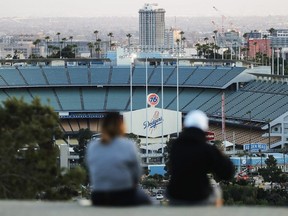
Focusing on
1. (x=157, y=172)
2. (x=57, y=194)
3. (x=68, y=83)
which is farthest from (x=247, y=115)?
(x=57, y=194)

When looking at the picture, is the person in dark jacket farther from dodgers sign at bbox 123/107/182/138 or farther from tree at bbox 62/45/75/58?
tree at bbox 62/45/75/58

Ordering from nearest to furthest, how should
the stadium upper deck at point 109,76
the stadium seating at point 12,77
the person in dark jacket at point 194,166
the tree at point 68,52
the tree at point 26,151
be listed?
the person in dark jacket at point 194,166 < the tree at point 26,151 < the stadium seating at point 12,77 < the stadium upper deck at point 109,76 < the tree at point 68,52

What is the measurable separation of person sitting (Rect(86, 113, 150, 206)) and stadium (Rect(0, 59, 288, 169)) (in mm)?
61462

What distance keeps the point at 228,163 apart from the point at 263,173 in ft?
129

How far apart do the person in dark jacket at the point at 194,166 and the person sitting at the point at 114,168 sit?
0.36 meters

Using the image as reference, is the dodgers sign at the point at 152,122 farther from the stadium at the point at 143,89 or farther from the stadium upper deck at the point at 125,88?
the stadium upper deck at the point at 125,88

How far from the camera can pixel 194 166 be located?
10703 mm

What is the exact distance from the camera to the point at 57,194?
18.5m

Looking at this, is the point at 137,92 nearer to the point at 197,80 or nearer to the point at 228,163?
the point at 197,80

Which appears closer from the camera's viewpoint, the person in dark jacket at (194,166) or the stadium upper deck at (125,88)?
the person in dark jacket at (194,166)

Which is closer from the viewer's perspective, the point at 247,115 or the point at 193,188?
the point at 193,188

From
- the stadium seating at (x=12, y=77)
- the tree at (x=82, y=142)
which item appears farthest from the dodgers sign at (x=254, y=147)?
the stadium seating at (x=12, y=77)

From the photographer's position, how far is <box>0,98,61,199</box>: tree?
56.6ft

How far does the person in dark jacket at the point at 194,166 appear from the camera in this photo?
10.6 m
